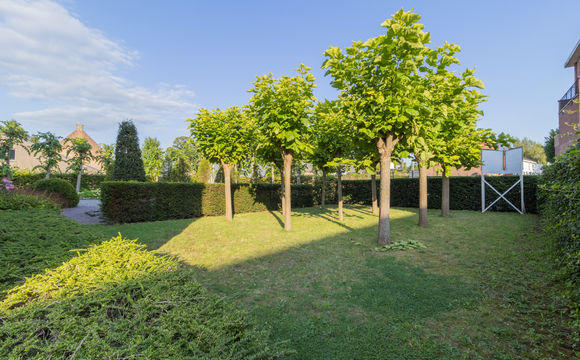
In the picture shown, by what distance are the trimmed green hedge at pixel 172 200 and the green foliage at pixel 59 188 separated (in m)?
5.61

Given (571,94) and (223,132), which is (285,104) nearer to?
(223,132)

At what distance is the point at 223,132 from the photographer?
10.7 meters

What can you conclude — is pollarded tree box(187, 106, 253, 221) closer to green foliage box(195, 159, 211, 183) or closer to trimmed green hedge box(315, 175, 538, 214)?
trimmed green hedge box(315, 175, 538, 214)

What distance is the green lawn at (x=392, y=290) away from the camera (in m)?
2.83

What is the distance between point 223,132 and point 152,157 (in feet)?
84.5

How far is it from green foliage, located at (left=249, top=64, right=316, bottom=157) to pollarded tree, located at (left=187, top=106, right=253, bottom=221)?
8.38 feet

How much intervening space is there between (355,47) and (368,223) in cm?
654

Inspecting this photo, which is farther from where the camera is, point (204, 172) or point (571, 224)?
point (204, 172)

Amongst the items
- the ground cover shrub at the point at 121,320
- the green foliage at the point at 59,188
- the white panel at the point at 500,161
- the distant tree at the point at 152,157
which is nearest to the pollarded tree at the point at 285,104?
the ground cover shrub at the point at 121,320

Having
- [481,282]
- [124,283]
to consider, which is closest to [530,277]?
[481,282]

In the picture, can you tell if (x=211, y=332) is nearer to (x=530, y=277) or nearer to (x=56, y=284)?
(x=56, y=284)

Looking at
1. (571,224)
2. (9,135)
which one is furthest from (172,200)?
(9,135)

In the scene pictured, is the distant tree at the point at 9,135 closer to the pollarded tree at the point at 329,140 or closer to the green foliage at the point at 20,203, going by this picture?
the green foliage at the point at 20,203

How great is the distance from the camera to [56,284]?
1894 mm
